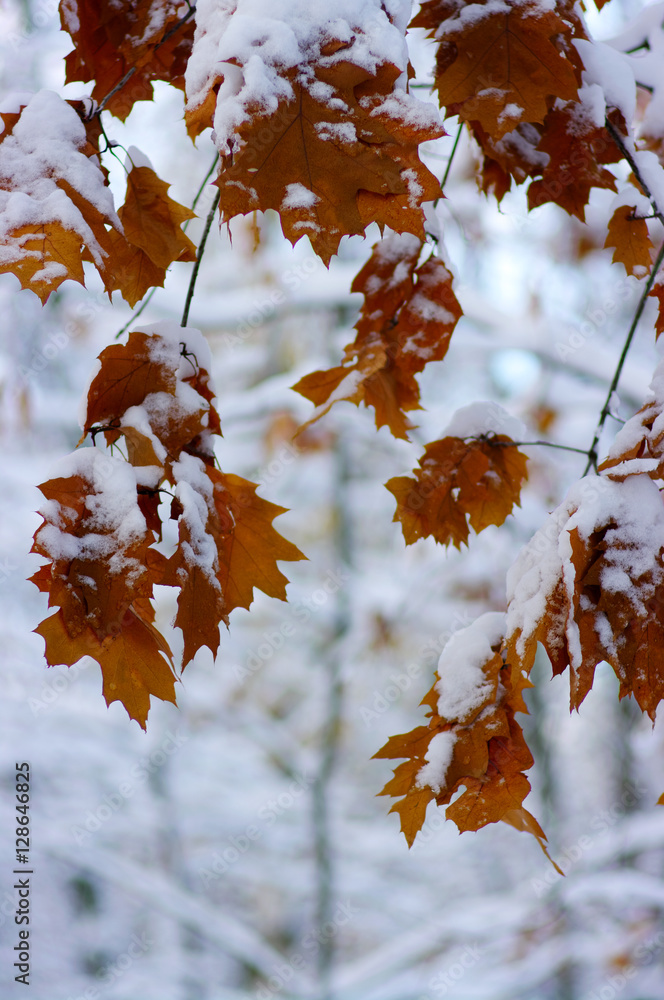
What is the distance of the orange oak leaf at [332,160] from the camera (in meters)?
0.57

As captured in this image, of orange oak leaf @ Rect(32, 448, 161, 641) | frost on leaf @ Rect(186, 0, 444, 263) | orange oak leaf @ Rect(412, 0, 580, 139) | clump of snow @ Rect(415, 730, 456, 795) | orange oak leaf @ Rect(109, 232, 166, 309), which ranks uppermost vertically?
orange oak leaf @ Rect(412, 0, 580, 139)

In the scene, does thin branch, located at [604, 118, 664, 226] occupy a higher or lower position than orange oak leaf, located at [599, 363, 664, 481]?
higher

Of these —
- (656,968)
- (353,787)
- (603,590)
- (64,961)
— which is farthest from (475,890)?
(603,590)

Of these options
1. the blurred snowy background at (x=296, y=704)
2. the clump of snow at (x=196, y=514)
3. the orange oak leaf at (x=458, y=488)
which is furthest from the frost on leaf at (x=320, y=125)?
the blurred snowy background at (x=296, y=704)

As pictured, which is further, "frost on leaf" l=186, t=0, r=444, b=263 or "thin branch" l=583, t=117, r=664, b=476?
"thin branch" l=583, t=117, r=664, b=476

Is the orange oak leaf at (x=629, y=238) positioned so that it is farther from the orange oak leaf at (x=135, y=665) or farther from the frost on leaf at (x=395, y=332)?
the orange oak leaf at (x=135, y=665)

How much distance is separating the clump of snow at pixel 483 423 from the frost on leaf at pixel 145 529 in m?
0.46

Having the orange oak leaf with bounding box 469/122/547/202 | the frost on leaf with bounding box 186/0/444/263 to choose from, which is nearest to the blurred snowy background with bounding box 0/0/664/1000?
the orange oak leaf with bounding box 469/122/547/202

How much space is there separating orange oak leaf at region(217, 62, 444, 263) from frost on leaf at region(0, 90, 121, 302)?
0.16 metres

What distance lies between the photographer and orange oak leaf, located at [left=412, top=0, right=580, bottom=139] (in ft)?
2.33

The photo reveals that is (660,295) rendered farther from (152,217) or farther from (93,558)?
(93,558)

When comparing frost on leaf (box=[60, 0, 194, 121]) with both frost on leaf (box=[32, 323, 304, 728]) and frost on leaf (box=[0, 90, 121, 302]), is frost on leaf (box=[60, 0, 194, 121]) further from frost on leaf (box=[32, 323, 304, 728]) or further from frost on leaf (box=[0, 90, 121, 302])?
frost on leaf (box=[32, 323, 304, 728])

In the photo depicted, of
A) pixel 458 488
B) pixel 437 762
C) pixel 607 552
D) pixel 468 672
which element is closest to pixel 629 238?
pixel 458 488

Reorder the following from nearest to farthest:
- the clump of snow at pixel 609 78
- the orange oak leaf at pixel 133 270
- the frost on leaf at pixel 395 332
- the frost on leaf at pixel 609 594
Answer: the frost on leaf at pixel 609 594, the orange oak leaf at pixel 133 270, the clump of snow at pixel 609 78, the frost on leaf at pixel 395 332
